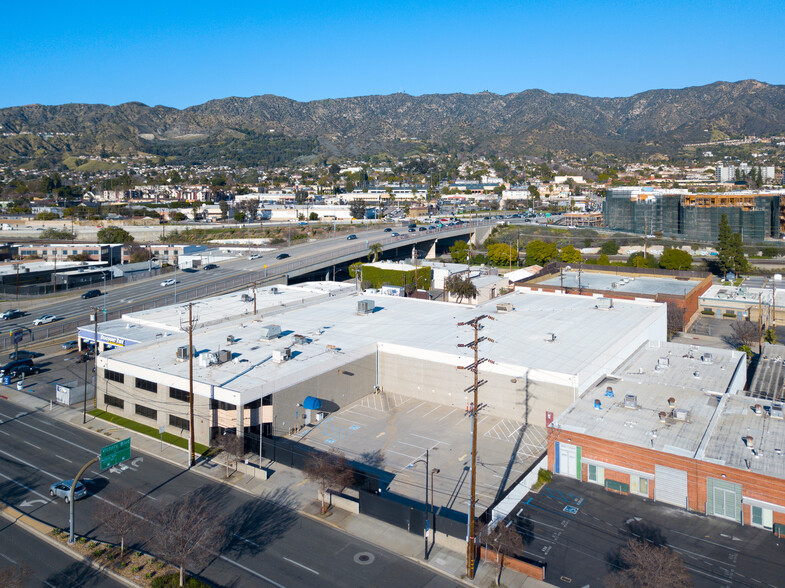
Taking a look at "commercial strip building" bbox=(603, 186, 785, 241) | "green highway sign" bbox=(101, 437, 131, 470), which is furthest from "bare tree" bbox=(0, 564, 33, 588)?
"commercial strip building" bbox=(603, 186, 785, 241)

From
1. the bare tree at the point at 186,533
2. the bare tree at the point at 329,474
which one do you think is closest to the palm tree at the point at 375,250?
the bare tree at the point at 329,474

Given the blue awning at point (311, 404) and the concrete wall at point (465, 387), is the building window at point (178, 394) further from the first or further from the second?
the concrete wall at point (465, 387)

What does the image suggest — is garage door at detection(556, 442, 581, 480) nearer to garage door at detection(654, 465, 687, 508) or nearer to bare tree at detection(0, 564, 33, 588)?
garage door at detection(654, 465, 687, 508)

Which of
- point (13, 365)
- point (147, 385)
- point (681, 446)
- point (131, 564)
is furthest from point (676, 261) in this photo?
point (131, 564)

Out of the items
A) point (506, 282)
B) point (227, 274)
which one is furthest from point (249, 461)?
point (227, 274)

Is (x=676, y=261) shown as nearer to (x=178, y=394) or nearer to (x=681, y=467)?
(x=681, y=467)

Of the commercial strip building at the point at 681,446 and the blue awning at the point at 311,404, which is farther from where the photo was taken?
the blue awning at the point at 311,404
